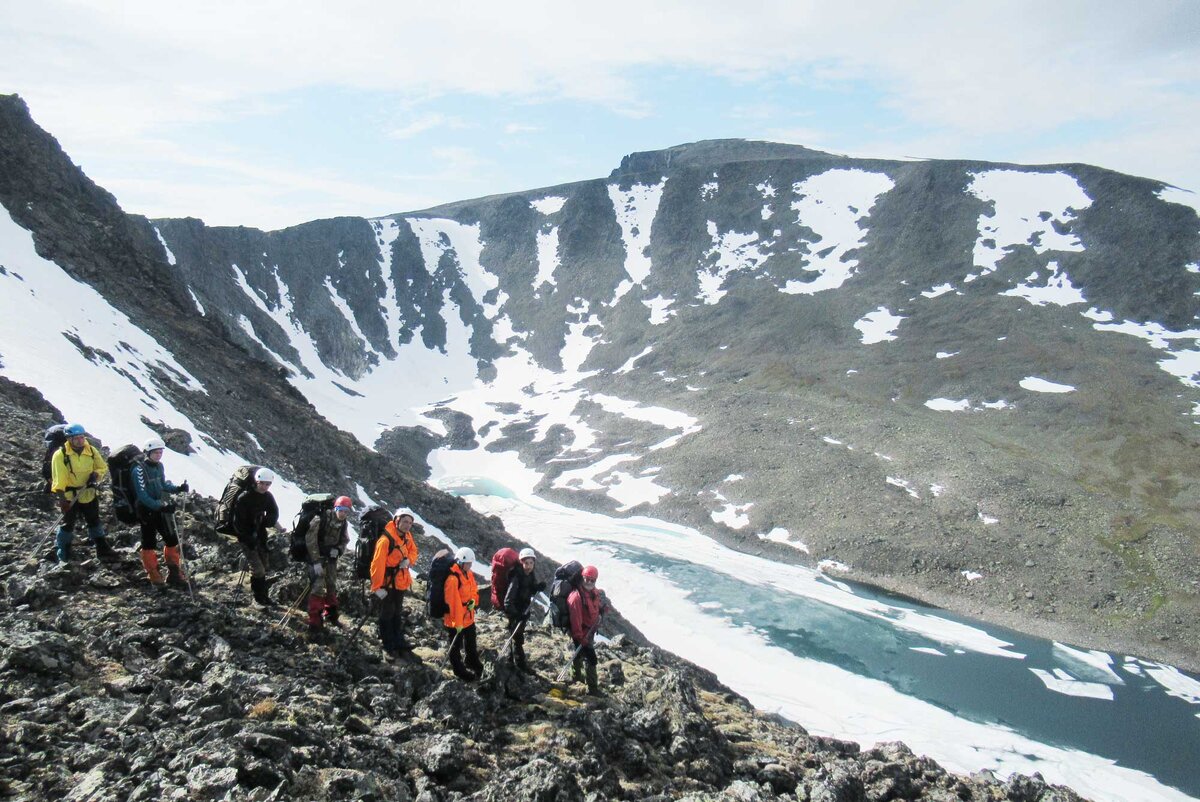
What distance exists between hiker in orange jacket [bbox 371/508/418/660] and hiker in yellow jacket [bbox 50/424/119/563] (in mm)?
4606

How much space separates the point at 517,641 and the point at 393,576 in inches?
99.5

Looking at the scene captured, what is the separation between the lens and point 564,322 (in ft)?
403

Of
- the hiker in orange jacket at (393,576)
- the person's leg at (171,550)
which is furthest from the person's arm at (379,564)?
the person's leg at (171,550)

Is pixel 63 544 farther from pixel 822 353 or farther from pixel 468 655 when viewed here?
pixel 822 353

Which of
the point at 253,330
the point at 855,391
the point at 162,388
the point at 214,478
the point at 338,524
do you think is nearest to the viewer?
the point at 338,524

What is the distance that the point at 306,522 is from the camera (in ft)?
39.0

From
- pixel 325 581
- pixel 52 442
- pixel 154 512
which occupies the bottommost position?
pixel 325 581

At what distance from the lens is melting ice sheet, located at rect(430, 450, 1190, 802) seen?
3166 centimetres

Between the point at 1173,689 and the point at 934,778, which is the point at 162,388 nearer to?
the point at 934,778

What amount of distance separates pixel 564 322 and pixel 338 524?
112 meters

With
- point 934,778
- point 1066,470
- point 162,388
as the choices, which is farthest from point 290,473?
point 1066,470

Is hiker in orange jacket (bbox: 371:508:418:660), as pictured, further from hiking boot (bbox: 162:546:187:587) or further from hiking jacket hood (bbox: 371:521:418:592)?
hiking boot (bbox: 162:546:187:587)

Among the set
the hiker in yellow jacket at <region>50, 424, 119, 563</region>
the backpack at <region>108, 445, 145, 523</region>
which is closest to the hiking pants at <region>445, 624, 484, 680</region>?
the backpack at <region>108, 445, 145, 523</region>

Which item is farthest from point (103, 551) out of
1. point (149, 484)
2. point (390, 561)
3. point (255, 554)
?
point (390, 561)
